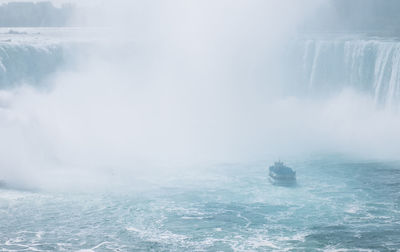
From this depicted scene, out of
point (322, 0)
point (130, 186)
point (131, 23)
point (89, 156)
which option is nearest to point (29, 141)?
point (89, 156)

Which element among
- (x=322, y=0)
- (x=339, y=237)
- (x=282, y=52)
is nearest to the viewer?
(x=339, y=237)

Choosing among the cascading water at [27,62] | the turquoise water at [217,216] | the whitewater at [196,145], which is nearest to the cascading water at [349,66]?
the whitewater at [196,145]

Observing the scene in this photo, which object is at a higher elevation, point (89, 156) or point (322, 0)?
point (322, 0)

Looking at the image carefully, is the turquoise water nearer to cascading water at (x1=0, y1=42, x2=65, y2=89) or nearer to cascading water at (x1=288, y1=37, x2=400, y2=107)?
cascading water at (x1=288, y1=37, x2=400, y2=107)

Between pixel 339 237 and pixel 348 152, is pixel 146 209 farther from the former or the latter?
pixel 348 152

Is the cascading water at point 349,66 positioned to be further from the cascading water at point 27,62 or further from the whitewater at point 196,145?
the cascading water at point 27,62

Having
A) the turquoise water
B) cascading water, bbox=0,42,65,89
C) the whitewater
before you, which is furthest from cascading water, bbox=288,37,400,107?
cascading water, bbox=0,42,65,89
